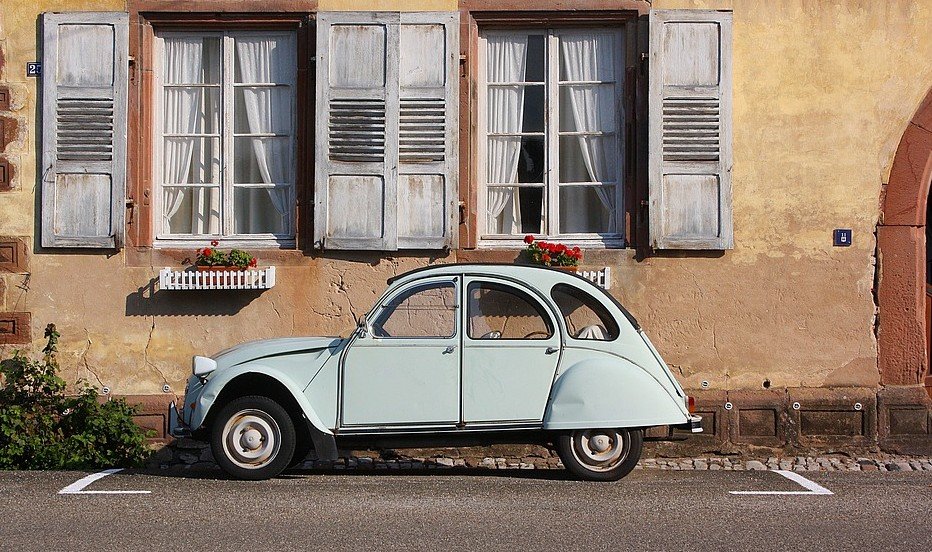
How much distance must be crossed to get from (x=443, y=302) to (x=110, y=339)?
355 cm

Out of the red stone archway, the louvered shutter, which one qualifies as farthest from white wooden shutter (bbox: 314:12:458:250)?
the red stone archway

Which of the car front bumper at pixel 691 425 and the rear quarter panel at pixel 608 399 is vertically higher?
the rear quarter panel at pixel 608 399

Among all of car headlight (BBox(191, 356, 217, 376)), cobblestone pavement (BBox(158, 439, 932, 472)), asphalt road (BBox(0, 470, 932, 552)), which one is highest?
car headlight (BBox(191, 356, 217, 376))

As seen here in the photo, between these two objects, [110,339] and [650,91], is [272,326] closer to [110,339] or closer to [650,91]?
[110,339]

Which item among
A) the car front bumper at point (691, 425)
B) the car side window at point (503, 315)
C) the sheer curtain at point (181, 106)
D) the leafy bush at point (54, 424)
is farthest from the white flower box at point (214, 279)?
the car front bumper at point (691, 425)

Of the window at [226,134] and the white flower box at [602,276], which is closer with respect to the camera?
the white flower box at [602,276]

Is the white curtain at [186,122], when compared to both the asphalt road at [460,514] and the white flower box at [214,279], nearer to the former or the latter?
the white flower box at [214,279]

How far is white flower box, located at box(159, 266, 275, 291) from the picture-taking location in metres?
10.9

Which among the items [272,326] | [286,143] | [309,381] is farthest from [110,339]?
[309,381]

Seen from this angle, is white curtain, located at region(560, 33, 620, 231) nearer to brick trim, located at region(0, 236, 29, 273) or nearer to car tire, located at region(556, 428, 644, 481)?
car tire, located at region(556, 428, 644, 481)

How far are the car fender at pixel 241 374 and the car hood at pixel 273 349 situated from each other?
0.09 metres

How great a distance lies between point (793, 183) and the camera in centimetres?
1104

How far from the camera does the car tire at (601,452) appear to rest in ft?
29.0

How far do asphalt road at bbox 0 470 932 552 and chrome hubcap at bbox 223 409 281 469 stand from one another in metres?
0.17
